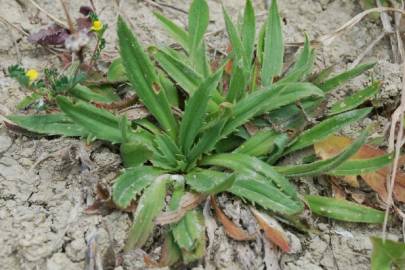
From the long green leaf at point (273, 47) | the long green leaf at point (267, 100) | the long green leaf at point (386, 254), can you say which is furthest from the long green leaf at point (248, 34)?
the long green leaf at point (386, 254)

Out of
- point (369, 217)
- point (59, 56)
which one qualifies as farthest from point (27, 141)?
point (369, 217)

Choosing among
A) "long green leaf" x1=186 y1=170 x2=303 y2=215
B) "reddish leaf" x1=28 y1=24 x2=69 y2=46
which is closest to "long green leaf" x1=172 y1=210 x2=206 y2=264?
"long green leaf" x1=186 y1=170 x2=303 y2=215

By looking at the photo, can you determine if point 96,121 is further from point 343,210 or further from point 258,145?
point 343,210

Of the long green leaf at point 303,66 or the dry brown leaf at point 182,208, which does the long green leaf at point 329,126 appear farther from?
the dry brown leaf at point 182,208

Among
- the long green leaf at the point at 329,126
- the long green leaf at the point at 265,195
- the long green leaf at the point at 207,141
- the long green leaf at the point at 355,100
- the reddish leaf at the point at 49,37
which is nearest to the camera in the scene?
the long green leaf at the point at 265,195

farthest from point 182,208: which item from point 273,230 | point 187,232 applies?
point 273,230
